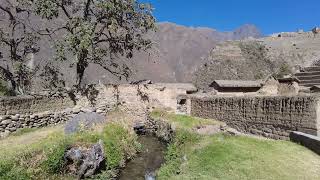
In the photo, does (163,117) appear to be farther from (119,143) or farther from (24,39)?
(24,39)

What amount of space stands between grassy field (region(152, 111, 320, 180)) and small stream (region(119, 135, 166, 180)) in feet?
2.13

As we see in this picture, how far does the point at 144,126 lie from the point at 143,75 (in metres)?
44.1

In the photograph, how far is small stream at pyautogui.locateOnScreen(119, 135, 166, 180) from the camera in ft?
56.4

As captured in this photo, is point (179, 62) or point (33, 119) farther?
point (179, 62)

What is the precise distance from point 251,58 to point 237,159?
49526mm

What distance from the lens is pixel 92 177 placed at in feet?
51.5

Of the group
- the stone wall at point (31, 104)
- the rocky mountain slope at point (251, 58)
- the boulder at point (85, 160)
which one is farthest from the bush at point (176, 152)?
the rocky mountain slope at point (251, 58)

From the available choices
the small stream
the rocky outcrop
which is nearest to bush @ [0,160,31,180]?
the small stream

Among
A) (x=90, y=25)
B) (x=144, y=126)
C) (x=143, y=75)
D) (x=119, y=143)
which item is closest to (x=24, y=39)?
(x=90, y=25)

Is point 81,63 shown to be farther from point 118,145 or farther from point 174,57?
point 174,57

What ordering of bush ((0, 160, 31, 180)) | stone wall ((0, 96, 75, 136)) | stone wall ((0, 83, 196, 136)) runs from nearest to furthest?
1. bush ((0, 160, 31, 180))
2. stone wall ((0, 96, 75, 136))
3. stone wall ((0, 83, 196, 136))

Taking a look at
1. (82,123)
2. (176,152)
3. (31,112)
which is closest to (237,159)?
(176,152)

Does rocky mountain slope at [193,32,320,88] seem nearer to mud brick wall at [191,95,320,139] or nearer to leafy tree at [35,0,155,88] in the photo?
leafy tree at [35,0,155,88]

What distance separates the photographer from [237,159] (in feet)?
50.1
